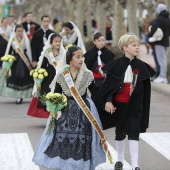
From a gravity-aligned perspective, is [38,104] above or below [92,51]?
below

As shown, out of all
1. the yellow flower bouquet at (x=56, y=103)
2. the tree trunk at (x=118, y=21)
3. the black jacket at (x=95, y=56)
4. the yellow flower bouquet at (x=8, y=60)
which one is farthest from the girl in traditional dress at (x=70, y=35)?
the tree trunk at (x=118, y=21)

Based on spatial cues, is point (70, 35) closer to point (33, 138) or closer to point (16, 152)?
point (33, 138)

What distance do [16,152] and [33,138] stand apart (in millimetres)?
1140

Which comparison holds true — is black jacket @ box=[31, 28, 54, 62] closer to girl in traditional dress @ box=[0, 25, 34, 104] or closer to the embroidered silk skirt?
girl in traditional dress @ box=[0, 25, 34, 104]

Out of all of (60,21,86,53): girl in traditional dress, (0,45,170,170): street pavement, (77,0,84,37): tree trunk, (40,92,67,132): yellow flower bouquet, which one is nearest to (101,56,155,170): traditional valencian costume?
(40,92,67,132): yellow flower bouquet

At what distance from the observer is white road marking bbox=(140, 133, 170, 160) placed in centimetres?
1023

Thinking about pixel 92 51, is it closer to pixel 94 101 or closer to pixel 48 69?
→ pixel 48 69

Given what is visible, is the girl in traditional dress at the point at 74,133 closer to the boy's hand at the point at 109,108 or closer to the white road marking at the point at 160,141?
the boy's hand at the point at 109,108

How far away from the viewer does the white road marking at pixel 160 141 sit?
1023 cm

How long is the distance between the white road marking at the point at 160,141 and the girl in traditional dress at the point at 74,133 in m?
1.65

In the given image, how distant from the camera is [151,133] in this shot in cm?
1179

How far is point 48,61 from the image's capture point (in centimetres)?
1220

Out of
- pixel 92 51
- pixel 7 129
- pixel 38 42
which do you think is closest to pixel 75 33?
pixel 38 42

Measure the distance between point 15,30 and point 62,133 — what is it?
287 inches
